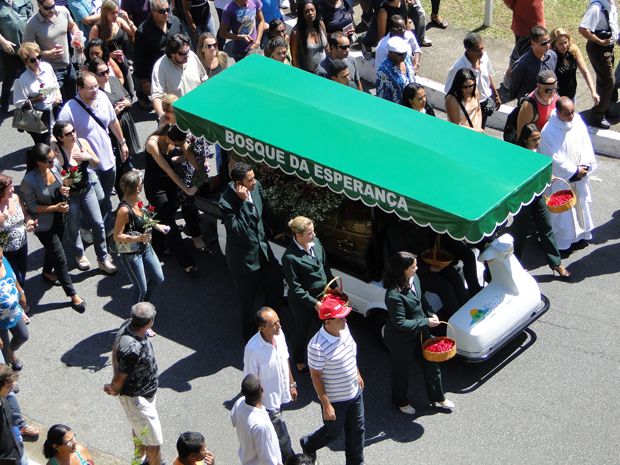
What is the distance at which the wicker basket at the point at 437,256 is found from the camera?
7559mm

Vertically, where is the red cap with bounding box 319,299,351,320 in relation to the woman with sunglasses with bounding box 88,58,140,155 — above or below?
above

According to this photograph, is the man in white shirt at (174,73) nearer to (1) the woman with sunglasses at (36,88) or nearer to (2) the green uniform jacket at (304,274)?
(1) the woman with sunglasses at (36,88)

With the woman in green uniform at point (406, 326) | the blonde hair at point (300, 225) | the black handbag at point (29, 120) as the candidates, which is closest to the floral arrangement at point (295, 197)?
the blonde hair at point (300, 225)

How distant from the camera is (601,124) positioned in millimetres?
11000

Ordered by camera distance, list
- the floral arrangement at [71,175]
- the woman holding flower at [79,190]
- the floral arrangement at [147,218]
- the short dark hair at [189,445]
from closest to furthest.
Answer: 1. the short dark hair at [189,445]
2. the floral arrangement at [147,218]
3. the floral arrangement at [71,175]
4. the woman holding flower at [79,190]

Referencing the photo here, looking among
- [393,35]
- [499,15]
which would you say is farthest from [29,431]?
[499,15]

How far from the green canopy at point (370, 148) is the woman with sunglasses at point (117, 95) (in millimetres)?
1725

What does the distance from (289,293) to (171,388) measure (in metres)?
1.51

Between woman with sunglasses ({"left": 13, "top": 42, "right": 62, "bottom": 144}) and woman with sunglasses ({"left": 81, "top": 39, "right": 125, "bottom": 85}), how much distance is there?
503 millimetres

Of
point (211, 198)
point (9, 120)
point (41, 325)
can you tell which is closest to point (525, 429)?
point (211, 198)

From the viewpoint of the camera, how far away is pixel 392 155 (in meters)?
7.53

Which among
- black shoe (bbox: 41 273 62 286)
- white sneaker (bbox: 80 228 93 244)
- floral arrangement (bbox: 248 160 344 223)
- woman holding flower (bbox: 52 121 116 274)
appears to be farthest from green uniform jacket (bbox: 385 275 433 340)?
white sneaker (bbox: 80 228 93 244)

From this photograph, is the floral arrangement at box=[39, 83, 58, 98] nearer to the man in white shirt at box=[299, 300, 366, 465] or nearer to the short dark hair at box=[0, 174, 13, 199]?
the short dark hair at box=[0, 174, 13, 199]

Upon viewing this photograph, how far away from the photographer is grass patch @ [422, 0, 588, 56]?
13.2 meters
